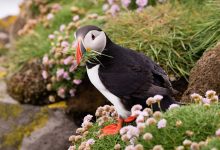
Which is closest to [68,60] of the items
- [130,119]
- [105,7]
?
[105,7]

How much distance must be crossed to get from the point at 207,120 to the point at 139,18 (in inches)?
148

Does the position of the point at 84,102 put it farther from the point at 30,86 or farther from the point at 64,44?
the point at 30,86

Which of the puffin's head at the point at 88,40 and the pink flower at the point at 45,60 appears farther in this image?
the pink flower at the point at 45,60

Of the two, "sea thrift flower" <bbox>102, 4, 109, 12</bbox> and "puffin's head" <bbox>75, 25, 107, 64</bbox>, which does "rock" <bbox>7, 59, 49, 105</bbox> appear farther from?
"puffin's head" <bbox>75, 25, 107, 64</bbox>

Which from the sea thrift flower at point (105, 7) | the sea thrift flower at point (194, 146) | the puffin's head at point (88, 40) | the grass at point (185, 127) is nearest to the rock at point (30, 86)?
the sea thrift flower at point (105, 7)

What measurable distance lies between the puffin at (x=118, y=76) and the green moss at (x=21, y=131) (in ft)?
8.76

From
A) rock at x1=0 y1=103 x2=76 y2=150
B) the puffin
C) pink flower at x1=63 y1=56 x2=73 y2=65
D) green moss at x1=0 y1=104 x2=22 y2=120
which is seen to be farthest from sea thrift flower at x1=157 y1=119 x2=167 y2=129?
green moss at x1=0 y1=104 x2=22 y2=120

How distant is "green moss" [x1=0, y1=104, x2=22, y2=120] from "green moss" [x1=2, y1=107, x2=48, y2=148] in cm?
24

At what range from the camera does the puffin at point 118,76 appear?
567 centimetres

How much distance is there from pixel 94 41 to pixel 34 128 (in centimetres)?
295

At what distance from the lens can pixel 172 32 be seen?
807 centimetres

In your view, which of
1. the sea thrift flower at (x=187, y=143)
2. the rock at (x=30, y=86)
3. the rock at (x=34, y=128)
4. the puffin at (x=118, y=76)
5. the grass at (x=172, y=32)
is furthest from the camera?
the rock at (x=30, y=86)

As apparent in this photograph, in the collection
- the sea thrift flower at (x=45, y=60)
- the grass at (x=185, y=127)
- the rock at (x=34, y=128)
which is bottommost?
the rock at (x=34, y=128)

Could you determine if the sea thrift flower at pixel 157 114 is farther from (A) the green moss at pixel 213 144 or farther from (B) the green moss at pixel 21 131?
(B) the green moss at pixel 21 131
